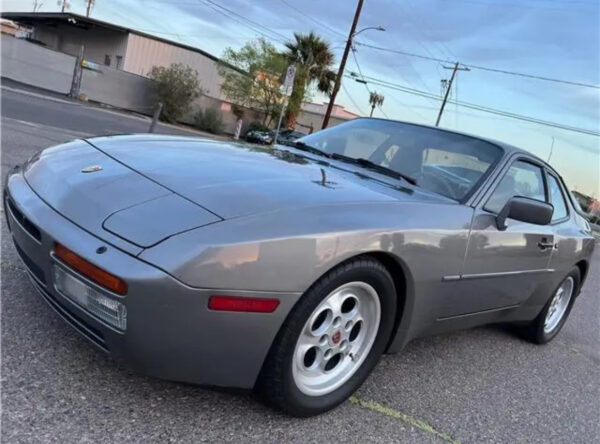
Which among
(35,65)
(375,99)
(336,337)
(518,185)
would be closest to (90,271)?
(336,337)

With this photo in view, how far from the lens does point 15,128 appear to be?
902 cm

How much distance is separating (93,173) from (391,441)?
1.76 meters

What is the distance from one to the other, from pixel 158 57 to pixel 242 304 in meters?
37.0

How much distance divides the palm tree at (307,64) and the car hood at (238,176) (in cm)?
3251

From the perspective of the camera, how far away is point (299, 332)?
6.98 feet

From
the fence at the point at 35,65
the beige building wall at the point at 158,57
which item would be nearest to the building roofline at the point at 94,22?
the beige building wall at the point at 158,57

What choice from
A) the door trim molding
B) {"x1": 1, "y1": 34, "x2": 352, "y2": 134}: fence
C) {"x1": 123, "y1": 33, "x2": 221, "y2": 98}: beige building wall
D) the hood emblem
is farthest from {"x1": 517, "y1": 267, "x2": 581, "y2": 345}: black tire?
{"x1": 123, "y1": 33, "x2": 221, "y2": 98}: beige building wall

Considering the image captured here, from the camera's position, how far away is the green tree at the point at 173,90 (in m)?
29.6

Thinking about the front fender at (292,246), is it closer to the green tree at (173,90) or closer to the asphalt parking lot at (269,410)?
the asphalt parking lot at (269,410)

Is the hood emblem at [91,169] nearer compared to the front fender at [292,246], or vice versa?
the front fender at [292,246]

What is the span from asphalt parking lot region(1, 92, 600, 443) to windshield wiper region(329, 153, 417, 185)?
3.57ft

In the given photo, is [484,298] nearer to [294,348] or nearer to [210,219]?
[294,348]

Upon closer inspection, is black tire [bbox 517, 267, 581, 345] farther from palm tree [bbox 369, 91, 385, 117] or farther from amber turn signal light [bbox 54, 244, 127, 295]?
palm tree [bbox 369, 91, 385, 117]

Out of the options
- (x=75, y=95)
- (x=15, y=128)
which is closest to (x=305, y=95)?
(x=75, y=95)
